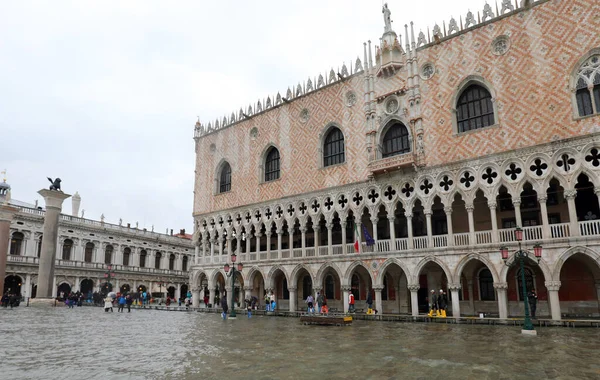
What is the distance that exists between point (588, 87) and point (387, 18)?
40.6ft

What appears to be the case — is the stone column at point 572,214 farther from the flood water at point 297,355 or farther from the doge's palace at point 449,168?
the flood water at point 297,355

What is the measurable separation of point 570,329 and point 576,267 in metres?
6.00

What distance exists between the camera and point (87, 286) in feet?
151

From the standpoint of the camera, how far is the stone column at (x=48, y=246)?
97.6 feet

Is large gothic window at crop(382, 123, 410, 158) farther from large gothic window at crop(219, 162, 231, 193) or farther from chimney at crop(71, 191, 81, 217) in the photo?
chimney at crop(71, 191, 81, 217)

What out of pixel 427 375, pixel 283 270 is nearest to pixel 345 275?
pixel 283 270

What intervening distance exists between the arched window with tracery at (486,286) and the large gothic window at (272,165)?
15236mm

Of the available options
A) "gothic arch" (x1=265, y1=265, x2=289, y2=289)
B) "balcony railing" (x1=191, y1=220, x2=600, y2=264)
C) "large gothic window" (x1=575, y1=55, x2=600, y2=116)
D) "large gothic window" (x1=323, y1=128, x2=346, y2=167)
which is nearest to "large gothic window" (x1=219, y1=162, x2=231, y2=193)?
"balcony railing" (x1=191, y1=220, x2=600, y2=264)

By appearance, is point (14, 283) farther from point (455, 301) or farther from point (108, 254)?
point (455, 301)

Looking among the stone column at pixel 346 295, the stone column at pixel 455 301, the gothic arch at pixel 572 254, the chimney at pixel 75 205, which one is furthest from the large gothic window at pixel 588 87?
the chimney at pixel 75 205

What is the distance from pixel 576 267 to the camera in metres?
20.6

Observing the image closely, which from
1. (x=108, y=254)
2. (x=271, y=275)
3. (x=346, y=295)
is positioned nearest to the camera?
(x=346, y=295)

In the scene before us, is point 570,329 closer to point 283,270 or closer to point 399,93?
point 399,93

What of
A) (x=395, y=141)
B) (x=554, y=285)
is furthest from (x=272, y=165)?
(x=554, y=285)
